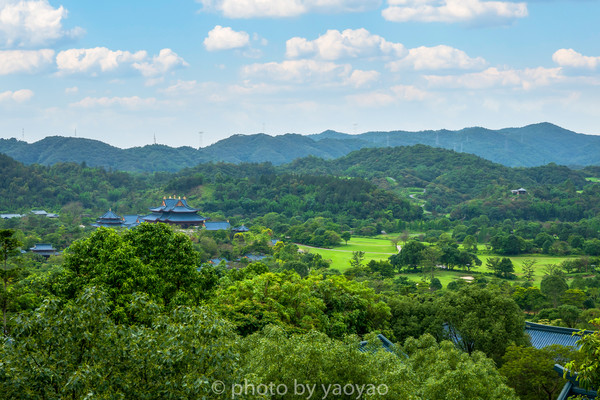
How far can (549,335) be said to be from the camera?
18344 mm

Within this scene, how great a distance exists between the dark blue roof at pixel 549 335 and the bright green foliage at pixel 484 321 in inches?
37.3

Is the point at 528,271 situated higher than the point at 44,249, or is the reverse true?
the point at 44,249

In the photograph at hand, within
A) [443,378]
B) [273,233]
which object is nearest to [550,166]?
[273,233]

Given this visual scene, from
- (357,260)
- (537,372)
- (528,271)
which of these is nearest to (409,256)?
(357,260)

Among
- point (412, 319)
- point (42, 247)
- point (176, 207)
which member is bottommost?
point (42, 247)

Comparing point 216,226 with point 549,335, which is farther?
point 216,226

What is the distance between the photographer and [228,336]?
7.61m

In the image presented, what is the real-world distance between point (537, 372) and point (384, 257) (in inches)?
1354

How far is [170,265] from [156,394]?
7958mm

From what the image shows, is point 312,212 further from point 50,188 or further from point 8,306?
point 8,306

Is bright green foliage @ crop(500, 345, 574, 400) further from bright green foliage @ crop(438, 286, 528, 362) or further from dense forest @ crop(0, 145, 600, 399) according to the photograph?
bright green foliage @ crop(438, 286, 528, 362)

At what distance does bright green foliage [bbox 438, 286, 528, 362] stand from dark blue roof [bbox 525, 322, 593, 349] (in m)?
0.95

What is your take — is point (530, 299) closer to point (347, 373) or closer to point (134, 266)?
point (134, 266)

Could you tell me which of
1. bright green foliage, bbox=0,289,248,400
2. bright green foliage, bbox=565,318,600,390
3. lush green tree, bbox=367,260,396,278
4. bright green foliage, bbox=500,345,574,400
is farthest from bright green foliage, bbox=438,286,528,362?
lush green tree, bbox=367,260,396,278
